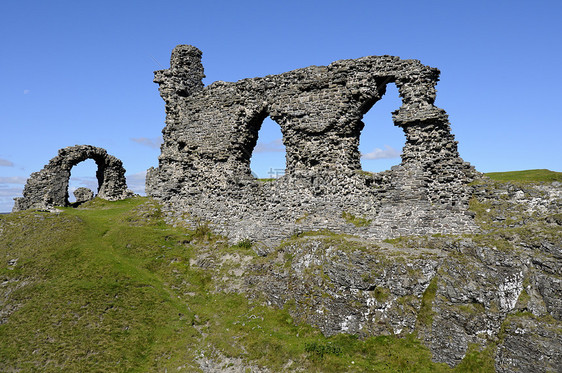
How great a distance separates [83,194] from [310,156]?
31.1 m

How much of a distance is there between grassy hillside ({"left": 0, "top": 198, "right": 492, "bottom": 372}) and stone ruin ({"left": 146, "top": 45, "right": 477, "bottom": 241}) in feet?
9.42

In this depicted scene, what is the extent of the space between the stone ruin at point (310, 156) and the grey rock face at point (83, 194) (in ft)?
63.2

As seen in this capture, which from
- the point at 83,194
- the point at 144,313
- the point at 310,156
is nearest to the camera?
the point at 144,313

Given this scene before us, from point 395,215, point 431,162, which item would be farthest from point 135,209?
point 431,162

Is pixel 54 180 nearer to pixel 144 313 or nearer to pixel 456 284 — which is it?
pixel 144 313

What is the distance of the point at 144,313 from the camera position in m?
16.7

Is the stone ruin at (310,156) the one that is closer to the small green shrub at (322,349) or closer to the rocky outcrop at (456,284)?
the rocky outcrop at (456,284)

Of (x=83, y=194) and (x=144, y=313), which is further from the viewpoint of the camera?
(x=83, y=194)

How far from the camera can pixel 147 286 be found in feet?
60.7

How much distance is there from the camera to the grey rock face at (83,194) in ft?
137

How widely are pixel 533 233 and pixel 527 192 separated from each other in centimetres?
305

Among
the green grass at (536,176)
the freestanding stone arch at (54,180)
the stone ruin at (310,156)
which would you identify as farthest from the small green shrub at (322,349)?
the freestanding stone arch at (54,180)

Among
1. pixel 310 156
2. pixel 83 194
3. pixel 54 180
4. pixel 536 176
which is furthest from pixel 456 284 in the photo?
pixel 83 194

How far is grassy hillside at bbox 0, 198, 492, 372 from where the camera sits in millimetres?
13938
